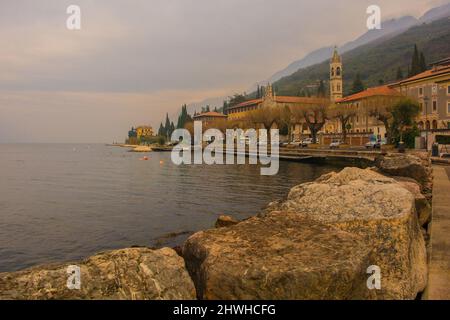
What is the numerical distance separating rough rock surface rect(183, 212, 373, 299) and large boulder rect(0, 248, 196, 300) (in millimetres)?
454

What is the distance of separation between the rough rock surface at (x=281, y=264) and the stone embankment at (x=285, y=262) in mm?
12

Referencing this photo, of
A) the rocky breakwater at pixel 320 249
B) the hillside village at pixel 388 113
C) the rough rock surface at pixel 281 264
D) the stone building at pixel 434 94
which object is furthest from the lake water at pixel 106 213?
the stone building at pixel 434 94

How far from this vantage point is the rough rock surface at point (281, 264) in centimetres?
452

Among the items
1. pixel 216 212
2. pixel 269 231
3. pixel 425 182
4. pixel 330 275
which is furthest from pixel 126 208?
pixel 330 275

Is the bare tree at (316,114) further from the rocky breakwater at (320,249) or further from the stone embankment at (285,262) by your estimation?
the stone embankment at (285,262)

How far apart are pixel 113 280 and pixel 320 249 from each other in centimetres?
269

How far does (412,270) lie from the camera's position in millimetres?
5844

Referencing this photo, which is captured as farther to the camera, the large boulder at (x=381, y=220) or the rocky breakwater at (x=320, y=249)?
the large boulder at (x=381, y=220)

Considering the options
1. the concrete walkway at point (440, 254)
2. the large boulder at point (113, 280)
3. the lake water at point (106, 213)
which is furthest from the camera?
the lake water at point (106, 213)

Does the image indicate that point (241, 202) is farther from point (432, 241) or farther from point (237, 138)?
point (237, 138)

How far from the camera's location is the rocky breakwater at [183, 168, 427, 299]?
4.55 meters

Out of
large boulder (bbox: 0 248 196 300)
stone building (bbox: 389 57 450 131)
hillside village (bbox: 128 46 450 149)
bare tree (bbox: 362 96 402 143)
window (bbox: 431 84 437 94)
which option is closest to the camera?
large boulder (bbox: 0 248 196 300)

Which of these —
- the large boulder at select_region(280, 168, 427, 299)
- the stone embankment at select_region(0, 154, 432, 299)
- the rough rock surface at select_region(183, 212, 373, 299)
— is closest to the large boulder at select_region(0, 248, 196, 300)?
the stone embankment at select_region(0, 154, 432, 299)

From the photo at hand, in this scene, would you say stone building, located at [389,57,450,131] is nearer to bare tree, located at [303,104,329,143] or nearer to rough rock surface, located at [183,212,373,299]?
bare tree, located at [303,104,329,143]
